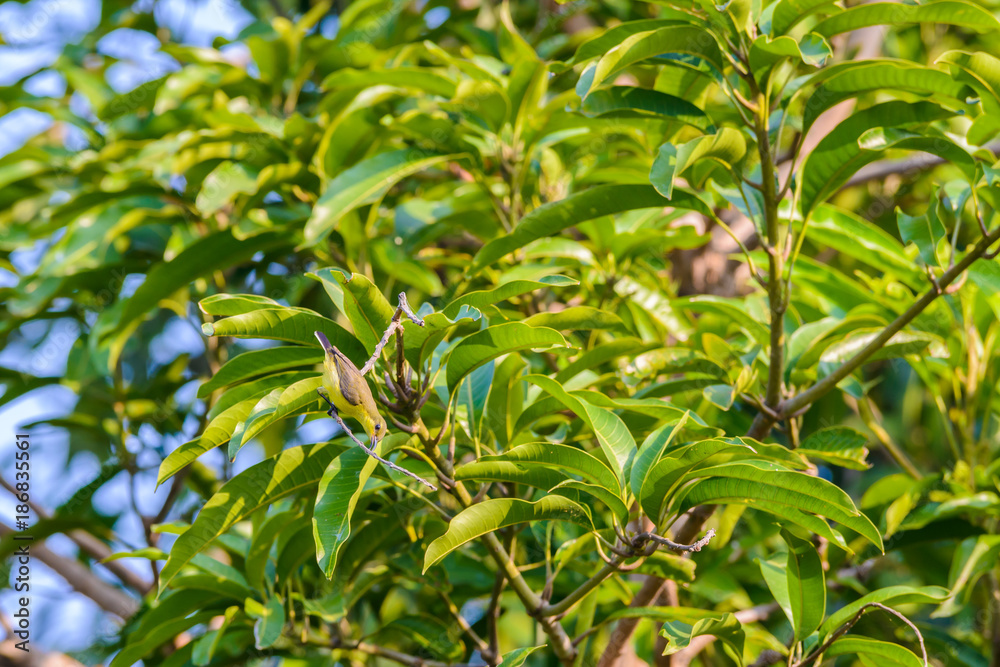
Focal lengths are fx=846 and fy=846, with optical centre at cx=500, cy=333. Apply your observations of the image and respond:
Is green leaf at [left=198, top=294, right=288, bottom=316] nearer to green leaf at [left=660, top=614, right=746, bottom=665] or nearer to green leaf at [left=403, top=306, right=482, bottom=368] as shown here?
green leaf at [left=403, top=306, right=482, bottom=368]

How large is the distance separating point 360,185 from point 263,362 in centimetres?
46

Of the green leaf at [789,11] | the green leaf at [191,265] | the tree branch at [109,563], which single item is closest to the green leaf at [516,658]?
the green leaf at [789,11]

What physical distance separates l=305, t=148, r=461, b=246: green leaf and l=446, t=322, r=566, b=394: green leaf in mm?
400

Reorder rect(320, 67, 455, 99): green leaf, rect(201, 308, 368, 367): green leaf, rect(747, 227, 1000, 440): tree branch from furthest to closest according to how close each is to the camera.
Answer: rect(320, 67, 455, 99): green leaf < rect(747, 227, 1000, 440): tree branch < rect(201, 308, 368, 367): green leaf

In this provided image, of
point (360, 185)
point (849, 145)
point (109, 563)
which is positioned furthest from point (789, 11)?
point (109, 563)

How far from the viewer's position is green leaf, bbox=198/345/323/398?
38.1 inches

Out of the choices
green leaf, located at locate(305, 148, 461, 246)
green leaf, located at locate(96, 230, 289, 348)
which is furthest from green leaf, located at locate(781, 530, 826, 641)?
green leaf, located at locate(96, 230, 289, 348)

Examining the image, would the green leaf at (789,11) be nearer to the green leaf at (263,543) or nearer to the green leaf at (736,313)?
the green leaf at (736,313)

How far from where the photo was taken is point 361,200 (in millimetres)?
1299

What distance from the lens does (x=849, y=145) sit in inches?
→ 44.3

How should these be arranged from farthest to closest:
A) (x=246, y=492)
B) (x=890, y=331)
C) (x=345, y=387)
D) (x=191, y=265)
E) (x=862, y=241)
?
(x=191, y=265) < (x=862, y=241) < (x=890, y=331) < (x=246, y=492) < (x=345, y=387)

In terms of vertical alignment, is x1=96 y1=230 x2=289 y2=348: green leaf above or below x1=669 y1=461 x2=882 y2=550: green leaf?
above

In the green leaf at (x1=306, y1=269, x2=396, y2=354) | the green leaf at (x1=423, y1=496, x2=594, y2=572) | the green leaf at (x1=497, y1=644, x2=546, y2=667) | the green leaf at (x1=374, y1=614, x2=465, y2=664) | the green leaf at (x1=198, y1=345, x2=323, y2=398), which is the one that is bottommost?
the green leaf at (x1=374, y1=614, x2=465, y2=664)

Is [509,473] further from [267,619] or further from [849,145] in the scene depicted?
[849,145]
